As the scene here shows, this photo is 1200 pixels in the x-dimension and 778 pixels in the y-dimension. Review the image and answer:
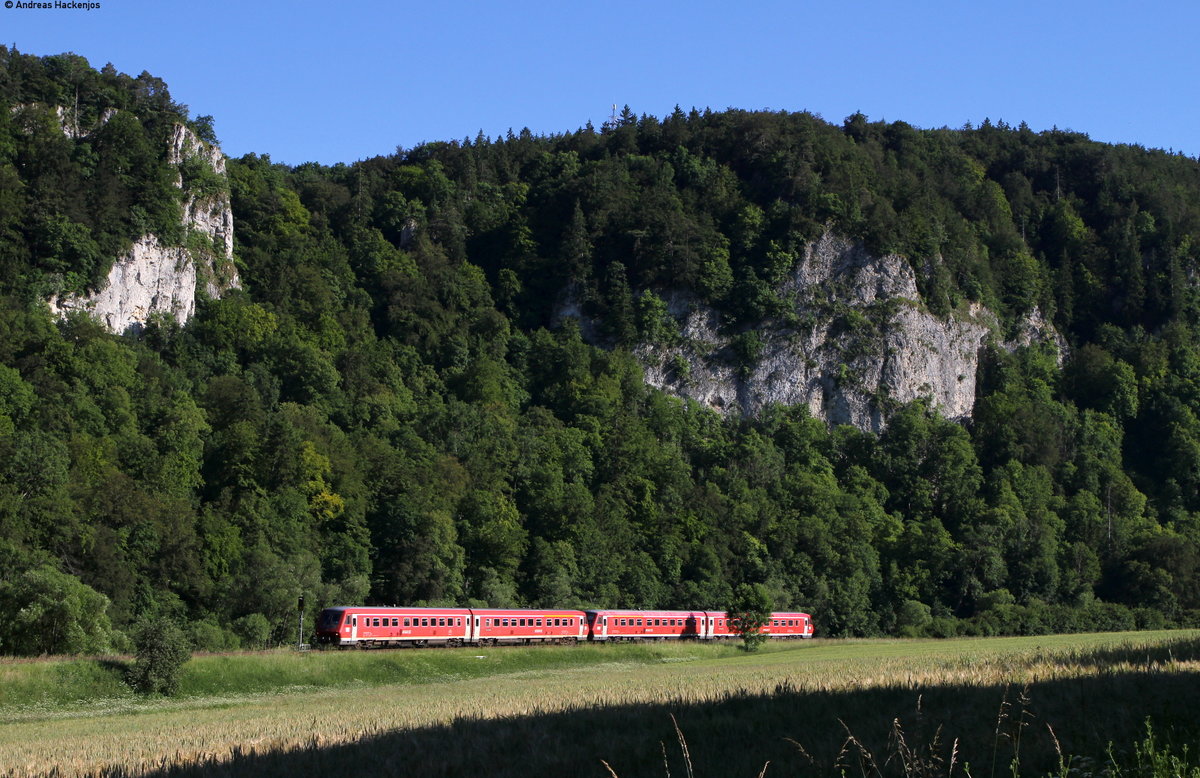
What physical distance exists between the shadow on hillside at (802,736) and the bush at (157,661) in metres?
22.7

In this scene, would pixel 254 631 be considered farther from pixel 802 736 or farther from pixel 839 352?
pixel 839 352

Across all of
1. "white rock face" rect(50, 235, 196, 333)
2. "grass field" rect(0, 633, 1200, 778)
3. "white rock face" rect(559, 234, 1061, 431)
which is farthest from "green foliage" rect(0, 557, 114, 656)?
"white rock face" rect(559, 234, 1061, 431)

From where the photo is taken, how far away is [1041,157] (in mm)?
174375

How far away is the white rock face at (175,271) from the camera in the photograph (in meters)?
99.6

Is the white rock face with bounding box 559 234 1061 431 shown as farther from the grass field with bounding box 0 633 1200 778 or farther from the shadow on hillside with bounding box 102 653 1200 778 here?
the shadow on hillside with bounding box 102 653 1200 778

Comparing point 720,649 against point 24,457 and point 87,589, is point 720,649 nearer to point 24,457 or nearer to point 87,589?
point 87,589

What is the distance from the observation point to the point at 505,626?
194 ft

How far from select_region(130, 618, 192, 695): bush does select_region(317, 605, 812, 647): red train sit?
42.4 feet

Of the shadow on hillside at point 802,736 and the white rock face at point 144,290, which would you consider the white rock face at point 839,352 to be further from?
the shadow on hillside at point 802,736

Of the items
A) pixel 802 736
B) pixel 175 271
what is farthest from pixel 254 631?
pixel 175 271

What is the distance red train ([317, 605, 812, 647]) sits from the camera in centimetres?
5291

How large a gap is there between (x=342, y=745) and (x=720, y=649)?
162 feet

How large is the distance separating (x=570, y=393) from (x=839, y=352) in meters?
30.5

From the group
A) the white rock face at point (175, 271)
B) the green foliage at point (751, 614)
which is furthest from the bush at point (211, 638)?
the white rock face at point (175, 271)
